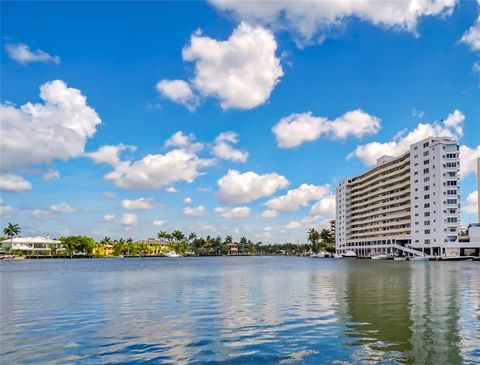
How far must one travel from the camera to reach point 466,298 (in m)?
38.5

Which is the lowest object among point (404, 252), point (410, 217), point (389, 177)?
point (404, 252)

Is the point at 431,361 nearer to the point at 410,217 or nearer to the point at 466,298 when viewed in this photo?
the point at 466,298

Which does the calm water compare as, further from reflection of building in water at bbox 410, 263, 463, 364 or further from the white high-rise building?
the white high-rise building

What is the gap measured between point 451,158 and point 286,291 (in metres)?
134

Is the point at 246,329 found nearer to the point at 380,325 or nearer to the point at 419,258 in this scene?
the point at 380,325

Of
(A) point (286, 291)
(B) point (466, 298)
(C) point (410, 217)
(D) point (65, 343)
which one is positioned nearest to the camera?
(D) point (65, 343)

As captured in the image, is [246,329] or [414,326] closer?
[246,329]

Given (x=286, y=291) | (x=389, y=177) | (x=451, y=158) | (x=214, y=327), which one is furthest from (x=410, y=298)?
(x=389, y=177)

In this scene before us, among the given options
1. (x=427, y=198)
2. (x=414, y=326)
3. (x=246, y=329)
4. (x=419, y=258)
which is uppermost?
(x=427, y=198)

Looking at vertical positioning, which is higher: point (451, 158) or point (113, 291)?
point (451, 158)

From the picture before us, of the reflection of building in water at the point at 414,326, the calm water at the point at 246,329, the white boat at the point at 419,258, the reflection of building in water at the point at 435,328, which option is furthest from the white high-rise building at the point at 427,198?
the reflection of building in water at the point at 435,328

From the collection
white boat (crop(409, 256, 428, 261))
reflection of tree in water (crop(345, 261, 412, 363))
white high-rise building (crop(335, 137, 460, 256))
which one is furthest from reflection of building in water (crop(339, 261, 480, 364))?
white high-rise building (crop(335, 137, 460, 256))

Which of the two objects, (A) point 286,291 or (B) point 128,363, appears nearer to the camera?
(B) point 128,363

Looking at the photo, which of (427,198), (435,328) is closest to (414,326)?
(435,328)
